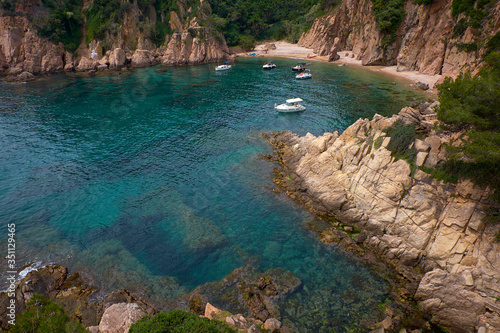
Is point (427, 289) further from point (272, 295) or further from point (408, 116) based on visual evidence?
point (408, 116)

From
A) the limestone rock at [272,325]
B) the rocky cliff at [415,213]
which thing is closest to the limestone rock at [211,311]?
the limestone rock at [272,325]

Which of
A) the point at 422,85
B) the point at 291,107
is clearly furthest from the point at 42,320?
the point at 422,85

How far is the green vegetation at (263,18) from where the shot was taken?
137625 mm

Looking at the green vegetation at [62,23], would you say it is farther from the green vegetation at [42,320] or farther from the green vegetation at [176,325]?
the green vegetation at [176,325]

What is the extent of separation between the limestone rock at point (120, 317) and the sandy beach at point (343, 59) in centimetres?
7508

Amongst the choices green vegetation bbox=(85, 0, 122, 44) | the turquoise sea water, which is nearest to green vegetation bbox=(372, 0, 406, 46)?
the turquoise sea water

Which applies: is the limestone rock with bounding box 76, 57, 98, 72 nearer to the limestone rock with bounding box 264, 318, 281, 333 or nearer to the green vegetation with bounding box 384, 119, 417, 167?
the green vegetation with bounding box 384, 119, 417, 167

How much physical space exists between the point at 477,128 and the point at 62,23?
136193mm

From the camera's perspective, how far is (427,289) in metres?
21.2

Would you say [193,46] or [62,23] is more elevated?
[62,23]

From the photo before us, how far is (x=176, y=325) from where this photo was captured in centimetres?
1496

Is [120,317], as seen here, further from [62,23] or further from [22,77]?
[62,23]

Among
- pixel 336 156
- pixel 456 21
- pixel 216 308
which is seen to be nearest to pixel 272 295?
pixel 216 308

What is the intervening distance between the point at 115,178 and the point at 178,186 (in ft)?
31.1
